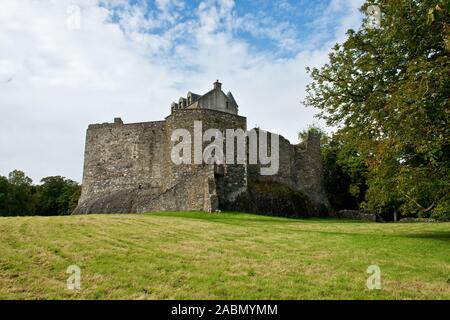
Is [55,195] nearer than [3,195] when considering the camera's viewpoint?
No

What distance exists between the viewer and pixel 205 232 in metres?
14.6

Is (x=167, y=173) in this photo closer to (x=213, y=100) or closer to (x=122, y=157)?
(x=122, y=157)

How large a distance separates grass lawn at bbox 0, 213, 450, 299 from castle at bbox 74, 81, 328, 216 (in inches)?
502

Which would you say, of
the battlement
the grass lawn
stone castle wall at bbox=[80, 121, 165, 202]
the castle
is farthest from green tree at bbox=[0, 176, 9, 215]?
the grass lawn

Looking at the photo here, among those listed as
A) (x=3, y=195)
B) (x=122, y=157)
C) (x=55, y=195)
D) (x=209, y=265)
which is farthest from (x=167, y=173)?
(x=55, y=195)

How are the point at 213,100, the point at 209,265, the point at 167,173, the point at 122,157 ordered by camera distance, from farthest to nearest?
the point at 213,100, the point at 122,157, the point at 167,173, the point at 209,265

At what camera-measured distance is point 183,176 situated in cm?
2794

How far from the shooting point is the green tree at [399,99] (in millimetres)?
12820

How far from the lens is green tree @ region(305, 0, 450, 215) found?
42.1ft

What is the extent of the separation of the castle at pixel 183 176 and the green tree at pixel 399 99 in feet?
37.1

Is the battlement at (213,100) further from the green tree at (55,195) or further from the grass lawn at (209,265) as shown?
the grass lawn at (209,265)

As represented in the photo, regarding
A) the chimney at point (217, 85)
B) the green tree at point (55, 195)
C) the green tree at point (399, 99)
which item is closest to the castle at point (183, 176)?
the green tree at point (399, 99)

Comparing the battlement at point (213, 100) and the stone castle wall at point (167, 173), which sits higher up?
A: the battlement at point (213, 100)

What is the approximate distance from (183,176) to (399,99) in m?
17.5
